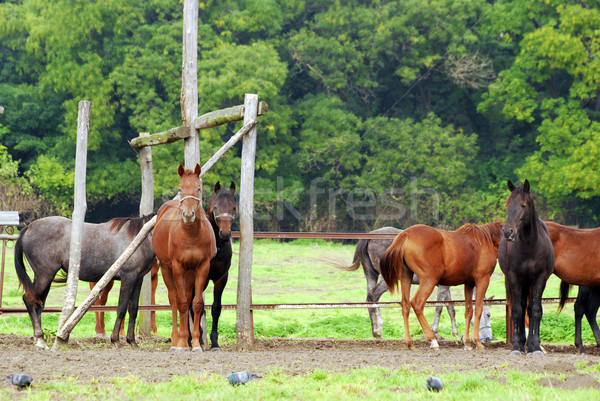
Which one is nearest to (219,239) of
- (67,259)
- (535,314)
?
(67,259)

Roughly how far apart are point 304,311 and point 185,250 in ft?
20.3

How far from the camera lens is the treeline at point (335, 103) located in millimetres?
29500

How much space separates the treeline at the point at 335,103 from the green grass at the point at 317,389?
22280mm

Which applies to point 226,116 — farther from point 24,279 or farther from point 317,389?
point 317,389

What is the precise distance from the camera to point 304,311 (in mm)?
14047

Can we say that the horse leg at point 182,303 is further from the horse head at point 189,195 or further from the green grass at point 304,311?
the green grass at point 304,311

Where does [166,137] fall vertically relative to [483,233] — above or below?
above

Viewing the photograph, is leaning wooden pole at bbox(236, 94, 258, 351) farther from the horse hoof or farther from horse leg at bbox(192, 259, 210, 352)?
the horse hoof

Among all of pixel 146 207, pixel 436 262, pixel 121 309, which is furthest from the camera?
pixel 146 207

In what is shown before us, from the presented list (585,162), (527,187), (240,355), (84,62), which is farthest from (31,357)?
(84,62)

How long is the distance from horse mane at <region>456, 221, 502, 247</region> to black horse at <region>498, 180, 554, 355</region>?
24.6 inches

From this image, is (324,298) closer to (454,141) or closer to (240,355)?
(240,355)

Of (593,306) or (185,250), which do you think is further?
(593,306)

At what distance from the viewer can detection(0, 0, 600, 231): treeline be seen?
96.8 ft
